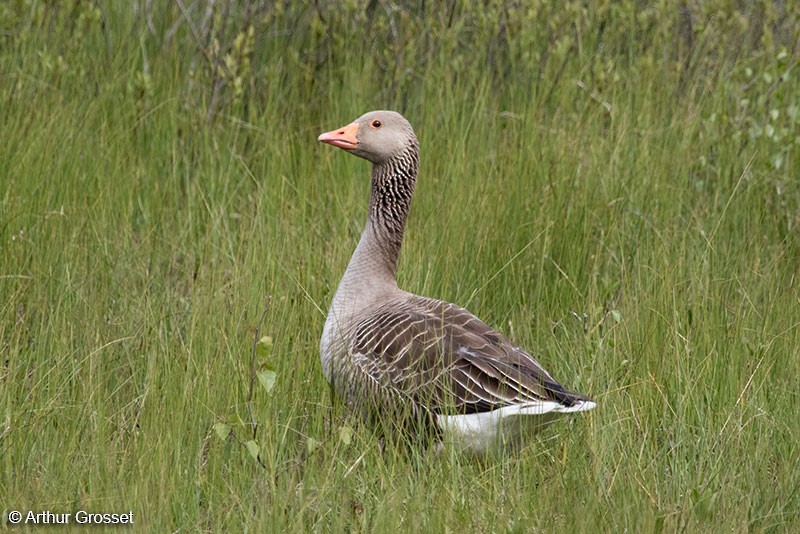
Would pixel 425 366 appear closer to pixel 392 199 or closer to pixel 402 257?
pixel 392 199

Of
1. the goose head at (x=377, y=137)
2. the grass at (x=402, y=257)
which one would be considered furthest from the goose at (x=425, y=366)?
the goose head at (x=377, y=137)

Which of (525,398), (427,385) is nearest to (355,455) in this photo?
(427,385)

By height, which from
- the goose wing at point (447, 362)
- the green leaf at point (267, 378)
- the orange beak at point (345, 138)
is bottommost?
the goose wing at point (447, 362)

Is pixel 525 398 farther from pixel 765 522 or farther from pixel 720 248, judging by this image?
pixel 720 248

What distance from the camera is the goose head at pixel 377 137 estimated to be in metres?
5.07

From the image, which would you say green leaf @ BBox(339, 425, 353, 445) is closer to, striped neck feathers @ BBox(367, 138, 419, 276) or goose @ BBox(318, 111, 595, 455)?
goose @ BBox(318, 111, 595, 455)

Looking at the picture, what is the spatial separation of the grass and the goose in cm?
15

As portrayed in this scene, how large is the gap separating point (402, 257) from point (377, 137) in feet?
2.40

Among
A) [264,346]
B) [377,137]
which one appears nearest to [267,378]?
[264,346]

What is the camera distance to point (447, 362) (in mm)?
4176

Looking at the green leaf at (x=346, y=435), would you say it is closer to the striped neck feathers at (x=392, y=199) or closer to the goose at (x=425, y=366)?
the goose at (x=425, y=366)

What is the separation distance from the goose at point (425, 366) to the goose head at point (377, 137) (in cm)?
34

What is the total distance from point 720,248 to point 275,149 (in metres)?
2.49

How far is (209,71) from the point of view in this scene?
7457 mm
